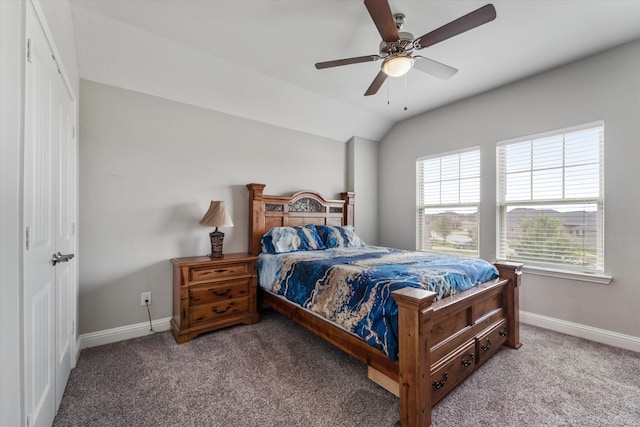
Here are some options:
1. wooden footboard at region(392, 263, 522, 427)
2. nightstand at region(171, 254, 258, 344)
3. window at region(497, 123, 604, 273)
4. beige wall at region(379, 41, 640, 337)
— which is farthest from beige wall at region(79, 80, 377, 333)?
window at region(497, 123, 604, 273)

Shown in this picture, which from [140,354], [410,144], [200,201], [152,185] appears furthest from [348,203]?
[140,354]

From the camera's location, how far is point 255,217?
11.3 feet

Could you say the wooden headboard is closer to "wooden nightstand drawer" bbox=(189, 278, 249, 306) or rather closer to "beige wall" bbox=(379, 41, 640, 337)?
"wooden nightstand drawer" bbox=(189, 278, 249, 306)

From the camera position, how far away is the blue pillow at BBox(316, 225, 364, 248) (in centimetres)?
360

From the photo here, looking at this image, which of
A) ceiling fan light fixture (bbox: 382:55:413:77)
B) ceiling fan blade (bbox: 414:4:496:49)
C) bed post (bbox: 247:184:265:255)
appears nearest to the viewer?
ceiling fan blade (bbox: 414:4:496:49)

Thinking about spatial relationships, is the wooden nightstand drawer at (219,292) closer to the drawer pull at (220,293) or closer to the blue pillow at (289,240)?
the drawer pull at (220,293)

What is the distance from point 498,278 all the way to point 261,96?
323cm

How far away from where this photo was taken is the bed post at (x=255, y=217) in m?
3.42

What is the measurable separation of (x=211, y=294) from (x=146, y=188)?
129 cm

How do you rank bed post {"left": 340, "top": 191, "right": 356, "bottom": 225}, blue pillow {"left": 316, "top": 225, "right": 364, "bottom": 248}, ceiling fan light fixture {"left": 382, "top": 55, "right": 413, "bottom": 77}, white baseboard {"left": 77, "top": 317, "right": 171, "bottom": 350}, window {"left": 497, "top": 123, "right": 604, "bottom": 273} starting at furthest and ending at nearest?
bed post {"left": 340, "top": 191, "right": 356, "bottom": 225}, blue pillow {"left": 316, "top": 225, "right": 364, "bottom": 248}, window {"left": 497, "top": 123, "right": 604, "bottom": 273}, white baseboard {"left": 77, "top": 317, "right": 171, "bottom": 350}, ceiling fan light fixture {"left": 382, "top": 55, "right": 413, "bottom": 77}

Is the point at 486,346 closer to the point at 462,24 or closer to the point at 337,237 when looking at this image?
the point at 337,237

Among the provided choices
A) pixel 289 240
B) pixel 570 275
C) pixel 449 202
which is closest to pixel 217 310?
pixel 289 240

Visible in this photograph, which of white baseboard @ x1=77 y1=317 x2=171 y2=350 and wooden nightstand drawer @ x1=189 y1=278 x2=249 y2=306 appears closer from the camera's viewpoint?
white baseboard @ x1=77 y1=317 x2=171 y2=350

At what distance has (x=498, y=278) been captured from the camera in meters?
2.48
